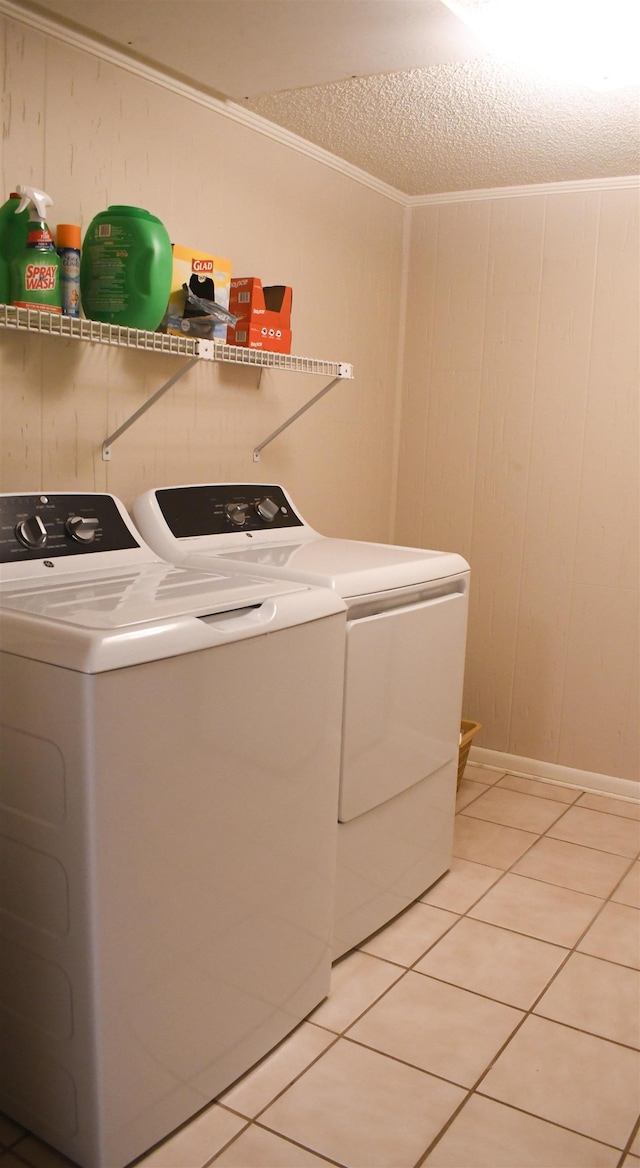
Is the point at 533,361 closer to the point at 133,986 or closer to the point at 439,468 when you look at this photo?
the point at 439,468

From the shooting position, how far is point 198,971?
5.46 ft

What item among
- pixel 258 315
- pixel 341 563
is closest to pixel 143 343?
pixel 258 315

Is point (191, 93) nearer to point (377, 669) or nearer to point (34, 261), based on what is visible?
point (34, 261)

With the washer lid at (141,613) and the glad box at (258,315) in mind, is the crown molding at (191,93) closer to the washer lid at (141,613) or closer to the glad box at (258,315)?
the glad box at (258,315)

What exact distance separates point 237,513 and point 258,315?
0.53 m

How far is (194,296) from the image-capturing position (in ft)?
7.34

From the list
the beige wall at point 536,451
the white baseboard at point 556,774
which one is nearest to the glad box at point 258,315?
the beige wall at point 536,451

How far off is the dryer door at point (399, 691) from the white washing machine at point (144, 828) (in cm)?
17

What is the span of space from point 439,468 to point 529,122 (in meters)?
1.32

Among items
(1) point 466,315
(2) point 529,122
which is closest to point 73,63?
(2) point 529,122

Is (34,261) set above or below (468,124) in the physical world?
below

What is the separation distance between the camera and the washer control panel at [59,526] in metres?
1.87

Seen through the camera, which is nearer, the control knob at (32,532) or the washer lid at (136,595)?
the washer lid at (136,595)

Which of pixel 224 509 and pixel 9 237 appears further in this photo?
pixel 224 509
